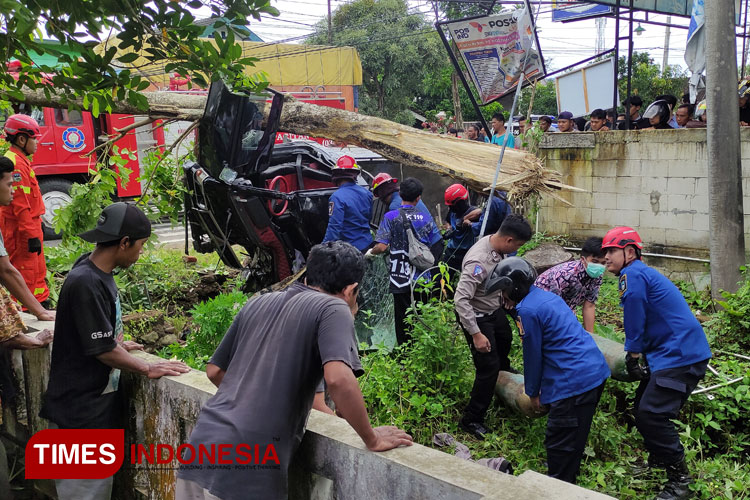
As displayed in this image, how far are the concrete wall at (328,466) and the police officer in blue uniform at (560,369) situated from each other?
4.42 feet

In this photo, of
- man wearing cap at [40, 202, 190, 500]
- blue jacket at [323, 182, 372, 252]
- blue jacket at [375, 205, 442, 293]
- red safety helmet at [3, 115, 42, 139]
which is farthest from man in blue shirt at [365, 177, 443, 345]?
red safety helmet at [3, 115, 42, 139]

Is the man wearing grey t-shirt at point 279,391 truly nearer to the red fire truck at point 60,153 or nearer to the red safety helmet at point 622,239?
the red safety helmet at point 622,239

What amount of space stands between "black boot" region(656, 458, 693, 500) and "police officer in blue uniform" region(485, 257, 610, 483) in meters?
0.52

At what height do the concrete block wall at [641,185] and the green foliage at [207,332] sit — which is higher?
the concrete block wall at [641,185]

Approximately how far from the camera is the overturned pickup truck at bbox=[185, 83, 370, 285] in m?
6.35

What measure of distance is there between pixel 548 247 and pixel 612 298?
1.02 m

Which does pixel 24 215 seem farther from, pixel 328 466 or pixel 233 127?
pixel 328 466

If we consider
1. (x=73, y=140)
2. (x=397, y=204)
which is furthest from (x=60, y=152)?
(x=397, y=204)

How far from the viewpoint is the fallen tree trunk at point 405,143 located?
19.8ft

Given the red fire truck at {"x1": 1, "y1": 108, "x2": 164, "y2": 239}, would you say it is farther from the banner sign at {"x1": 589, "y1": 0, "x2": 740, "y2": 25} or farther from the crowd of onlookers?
the banner sign at {"x1": 589, "y1": 0, "x2": 740, "y2": 25}

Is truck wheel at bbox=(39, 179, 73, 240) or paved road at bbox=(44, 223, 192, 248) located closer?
paved road at bbox=(44, 223, 192, 248)

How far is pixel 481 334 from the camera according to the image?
4.15 metres

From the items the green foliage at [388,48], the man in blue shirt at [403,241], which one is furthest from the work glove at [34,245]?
the green foliage at [388,48]

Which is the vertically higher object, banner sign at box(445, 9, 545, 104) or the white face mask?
banner sign at box(445, 9, 545, 104)
